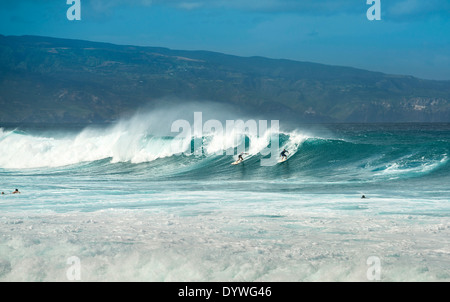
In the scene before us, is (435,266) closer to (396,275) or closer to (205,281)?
(396,275)

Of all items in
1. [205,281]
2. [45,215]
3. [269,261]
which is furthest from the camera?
[45,215]

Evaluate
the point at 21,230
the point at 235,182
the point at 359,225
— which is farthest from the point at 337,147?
the point at 21,230

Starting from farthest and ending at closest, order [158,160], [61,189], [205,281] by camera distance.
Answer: [158,160], [61,189], [205,281]

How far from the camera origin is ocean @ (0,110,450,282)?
8.20 m

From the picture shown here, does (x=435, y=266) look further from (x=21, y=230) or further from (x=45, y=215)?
(x=45, y=215)

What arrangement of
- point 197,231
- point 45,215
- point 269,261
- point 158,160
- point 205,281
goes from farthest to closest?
point 158,160 → point 45,215 → point 197,231 → point 269,261 → point 205,281

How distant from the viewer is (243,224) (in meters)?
11.5

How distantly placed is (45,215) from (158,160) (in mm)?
19988

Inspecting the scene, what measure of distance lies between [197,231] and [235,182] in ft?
38.1

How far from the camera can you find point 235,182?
22297 millimetres

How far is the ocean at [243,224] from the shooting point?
8203 mm

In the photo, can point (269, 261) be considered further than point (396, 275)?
Yes
